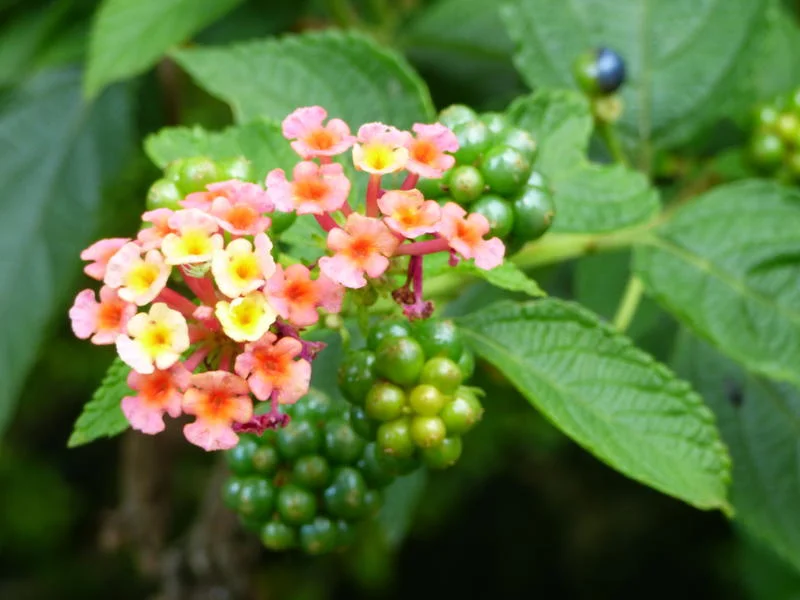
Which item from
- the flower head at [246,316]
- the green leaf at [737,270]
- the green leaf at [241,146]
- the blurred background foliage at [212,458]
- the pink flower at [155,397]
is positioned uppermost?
the flower head at [246,316]

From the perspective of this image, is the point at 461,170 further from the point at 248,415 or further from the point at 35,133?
the point at 35,133

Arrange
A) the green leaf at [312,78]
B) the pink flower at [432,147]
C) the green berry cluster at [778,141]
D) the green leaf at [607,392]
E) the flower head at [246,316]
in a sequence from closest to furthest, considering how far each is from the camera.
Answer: the flower head at [246,316]
the pink flower at [432,147]
the green leaf at [607,392]
the green leaf at [312,78]
the green berry cluster at [778,141]

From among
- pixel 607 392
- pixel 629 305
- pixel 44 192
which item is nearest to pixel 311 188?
pixel 607 392

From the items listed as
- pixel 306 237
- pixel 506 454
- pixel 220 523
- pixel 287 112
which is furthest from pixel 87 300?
pixel 506 454

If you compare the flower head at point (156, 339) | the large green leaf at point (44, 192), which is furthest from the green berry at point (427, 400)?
the large green leaf at point (44, 192)

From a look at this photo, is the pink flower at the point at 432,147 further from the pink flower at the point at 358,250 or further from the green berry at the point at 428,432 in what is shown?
the green berry at the point at 428,432

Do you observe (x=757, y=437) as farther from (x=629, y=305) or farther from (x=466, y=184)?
(x=466, y=184)

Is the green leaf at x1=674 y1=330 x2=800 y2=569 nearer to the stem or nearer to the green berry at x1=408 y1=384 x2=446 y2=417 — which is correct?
the stem
